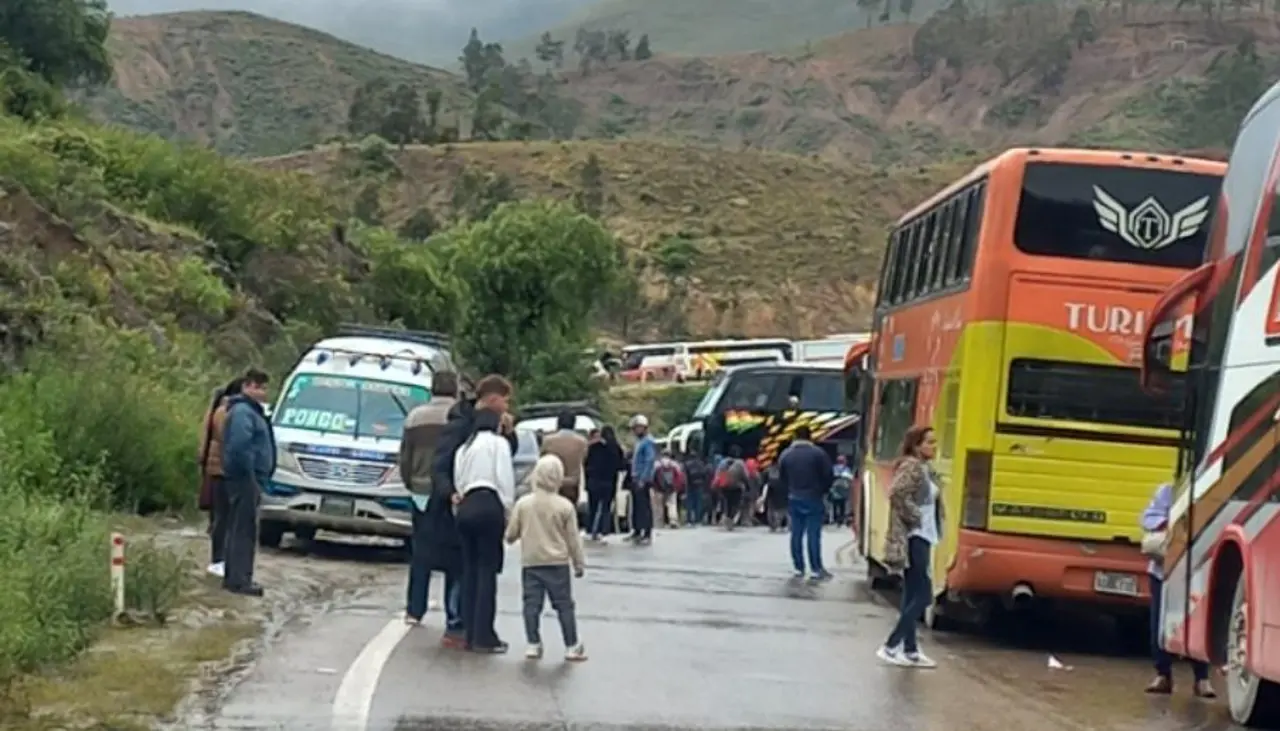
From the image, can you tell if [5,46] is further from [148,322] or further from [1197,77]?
[1197,77]

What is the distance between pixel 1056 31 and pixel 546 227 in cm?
12926

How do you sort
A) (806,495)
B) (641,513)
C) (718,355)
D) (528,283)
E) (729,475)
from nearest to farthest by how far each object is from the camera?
(806,495) < (641,513) < (729,475) < (528,283) < (718,355)

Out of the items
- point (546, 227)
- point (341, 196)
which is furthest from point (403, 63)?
point (546, 227)

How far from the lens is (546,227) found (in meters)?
68.9

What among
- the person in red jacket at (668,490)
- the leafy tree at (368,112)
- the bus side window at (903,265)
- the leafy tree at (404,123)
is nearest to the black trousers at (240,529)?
the bus side window at (903,265)

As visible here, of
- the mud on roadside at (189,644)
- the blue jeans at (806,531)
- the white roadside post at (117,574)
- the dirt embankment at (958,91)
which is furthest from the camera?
the dirt embankment at (958,91)

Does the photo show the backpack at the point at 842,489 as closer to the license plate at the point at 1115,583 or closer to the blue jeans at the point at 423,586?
the license plate at the point at 1115,583

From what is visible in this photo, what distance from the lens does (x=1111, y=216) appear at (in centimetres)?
1712

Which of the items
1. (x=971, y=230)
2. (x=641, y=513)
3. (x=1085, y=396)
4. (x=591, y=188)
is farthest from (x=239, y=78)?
(x=1085, y=396)

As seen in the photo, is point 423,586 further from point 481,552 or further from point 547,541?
point 547,541

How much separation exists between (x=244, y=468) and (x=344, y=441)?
5453 millimetres

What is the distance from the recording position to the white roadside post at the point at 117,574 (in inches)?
561

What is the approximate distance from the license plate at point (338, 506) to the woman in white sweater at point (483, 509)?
25.6 feet

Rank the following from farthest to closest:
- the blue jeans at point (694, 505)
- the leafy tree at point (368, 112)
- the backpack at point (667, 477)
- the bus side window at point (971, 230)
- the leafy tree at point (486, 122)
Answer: the leafy tree at point (486, 122) < the leafy tree at point (368, 112) < the blue jeans at point (694, 505) < the backpack at point (667, 477) < the bus side window at point (971, 230)
